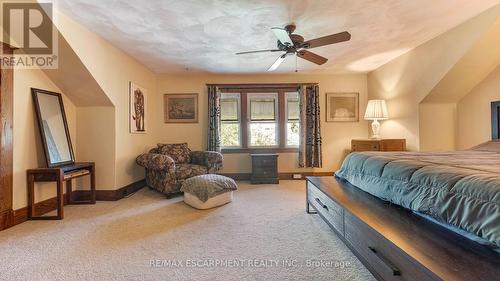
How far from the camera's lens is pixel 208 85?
524cm

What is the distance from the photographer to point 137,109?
4.43 m

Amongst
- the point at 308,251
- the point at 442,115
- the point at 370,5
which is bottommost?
the point at 308,251

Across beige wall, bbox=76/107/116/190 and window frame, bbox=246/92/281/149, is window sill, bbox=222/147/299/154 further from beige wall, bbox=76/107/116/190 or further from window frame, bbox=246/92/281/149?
beige wall, bbox=76/107/116/190

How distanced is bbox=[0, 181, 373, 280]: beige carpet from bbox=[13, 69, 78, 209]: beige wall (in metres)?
0.37

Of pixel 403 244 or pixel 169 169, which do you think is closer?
pixel 403 244

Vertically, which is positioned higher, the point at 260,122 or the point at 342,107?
the point at 342,107

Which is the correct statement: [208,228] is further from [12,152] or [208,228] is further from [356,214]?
[12,152]

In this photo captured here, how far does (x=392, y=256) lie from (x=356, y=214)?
42 cm

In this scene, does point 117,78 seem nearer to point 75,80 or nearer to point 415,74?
point 75,80

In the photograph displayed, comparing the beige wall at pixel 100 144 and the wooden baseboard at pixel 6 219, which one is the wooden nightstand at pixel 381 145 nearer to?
the beige wall at pixel 100 144

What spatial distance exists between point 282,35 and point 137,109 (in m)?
3.05

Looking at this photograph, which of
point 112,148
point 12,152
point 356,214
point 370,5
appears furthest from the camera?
point 112,148

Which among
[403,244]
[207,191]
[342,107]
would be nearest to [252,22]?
[207,191]

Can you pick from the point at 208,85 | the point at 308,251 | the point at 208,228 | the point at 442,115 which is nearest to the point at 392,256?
the point at 308,251
